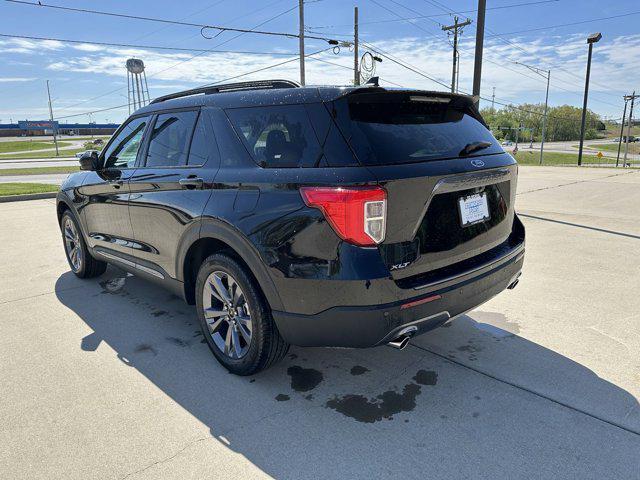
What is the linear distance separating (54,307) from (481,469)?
13.1 ft

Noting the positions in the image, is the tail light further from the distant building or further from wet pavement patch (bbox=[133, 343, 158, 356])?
the distant building

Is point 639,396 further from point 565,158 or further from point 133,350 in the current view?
point 565,158

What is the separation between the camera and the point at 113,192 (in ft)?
13.8

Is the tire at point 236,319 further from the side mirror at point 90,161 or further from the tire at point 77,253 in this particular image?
the tire at point 77,253

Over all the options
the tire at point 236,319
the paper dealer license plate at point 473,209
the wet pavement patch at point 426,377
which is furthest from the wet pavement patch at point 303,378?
the paper dealer license plate at point 473,209

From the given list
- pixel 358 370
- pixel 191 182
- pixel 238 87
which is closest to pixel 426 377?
pixel 358 370

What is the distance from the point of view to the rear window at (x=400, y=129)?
2412 millimetres

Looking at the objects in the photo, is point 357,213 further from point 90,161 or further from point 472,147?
point 90,161

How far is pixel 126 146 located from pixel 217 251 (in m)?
1.81

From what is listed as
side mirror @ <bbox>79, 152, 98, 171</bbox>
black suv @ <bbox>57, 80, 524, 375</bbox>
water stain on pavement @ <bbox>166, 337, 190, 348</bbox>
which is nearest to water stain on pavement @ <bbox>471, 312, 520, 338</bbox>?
black suv @ <bbox>57, 80, 524, 375</bbox>

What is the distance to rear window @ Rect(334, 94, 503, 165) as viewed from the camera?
7.91 ft

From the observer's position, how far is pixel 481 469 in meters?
2.15

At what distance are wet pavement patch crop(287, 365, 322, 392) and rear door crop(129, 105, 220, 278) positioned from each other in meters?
1.17

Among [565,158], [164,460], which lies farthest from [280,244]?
[565,158]
